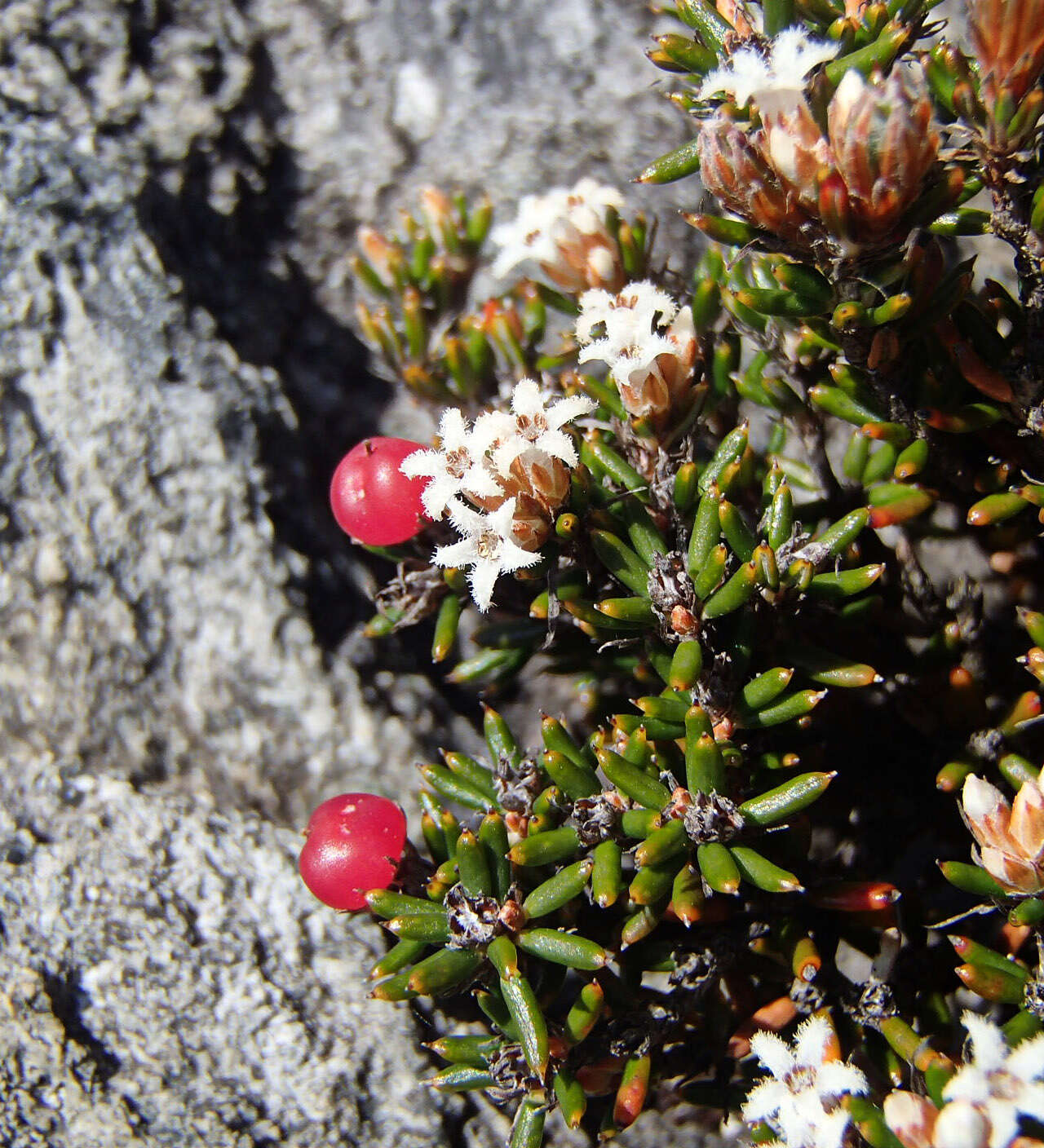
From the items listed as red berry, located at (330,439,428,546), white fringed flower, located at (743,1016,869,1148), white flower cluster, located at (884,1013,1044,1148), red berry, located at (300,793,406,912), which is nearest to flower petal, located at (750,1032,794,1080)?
white fringed flower, located at (743,1016,869,1148)

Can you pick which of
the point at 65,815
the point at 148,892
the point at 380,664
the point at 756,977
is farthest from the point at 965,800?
the point at 65,815

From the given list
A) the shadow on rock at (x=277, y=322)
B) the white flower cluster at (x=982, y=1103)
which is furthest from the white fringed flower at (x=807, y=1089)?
the shadow on rock at (x=277, y=322)

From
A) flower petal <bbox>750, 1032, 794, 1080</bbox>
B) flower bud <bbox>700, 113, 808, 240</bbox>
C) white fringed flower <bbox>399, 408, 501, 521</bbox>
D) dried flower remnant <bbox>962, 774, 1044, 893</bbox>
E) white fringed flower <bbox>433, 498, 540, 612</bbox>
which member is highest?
flower bud <bbox>700, 113, 808, 240</bbox>

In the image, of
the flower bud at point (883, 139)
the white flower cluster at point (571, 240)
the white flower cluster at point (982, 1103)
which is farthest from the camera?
the white flower cluster at point (571, 240)

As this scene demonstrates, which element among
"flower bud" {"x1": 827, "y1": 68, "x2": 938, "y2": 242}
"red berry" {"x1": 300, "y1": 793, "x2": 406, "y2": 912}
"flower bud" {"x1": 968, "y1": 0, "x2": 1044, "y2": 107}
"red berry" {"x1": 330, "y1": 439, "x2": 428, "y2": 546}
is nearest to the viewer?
"flower bud" {"x1": 827, "y1": 68, "x2": 938, "y2": 242}

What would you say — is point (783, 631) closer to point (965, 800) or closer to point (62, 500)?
point (965, 800)

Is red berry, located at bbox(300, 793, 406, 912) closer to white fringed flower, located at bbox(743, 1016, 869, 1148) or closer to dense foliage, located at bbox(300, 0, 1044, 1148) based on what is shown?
dense foliage, located at bbox(300, 0, 1044, 1148)

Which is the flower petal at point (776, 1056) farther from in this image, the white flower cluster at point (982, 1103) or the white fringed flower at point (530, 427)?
the white fringed flower at point (530, 427)
